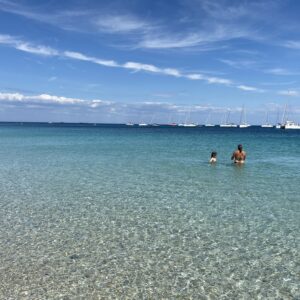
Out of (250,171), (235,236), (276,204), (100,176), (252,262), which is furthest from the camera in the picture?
(250,171)

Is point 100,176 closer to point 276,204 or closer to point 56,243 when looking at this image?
point 276,204

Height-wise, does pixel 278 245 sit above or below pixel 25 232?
above

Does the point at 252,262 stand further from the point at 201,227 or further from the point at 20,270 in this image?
the point at 20,270

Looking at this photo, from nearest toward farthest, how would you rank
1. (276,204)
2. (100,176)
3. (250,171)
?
(276,204) → (100,176) → (250,171)

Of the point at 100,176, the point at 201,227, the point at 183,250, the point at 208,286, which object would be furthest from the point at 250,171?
the point at 208,286

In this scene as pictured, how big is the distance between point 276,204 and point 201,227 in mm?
5575

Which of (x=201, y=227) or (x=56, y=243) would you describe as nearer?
(x=56, y=243)

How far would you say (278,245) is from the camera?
12125 mm

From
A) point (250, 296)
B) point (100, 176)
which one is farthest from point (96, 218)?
point (100, 176)

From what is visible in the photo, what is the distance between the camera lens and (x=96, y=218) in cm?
1531

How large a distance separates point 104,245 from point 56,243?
1.47 metres

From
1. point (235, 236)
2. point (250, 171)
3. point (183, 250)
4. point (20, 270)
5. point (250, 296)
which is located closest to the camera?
point (250, 296)

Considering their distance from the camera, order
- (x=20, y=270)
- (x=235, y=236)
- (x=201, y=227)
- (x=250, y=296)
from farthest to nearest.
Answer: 1. (x=201, y=227)
2. (x=235, y=236)
3. (x=20, y=270)
4. (x=250, y=296)

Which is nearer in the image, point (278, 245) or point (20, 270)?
point (20, 270)
